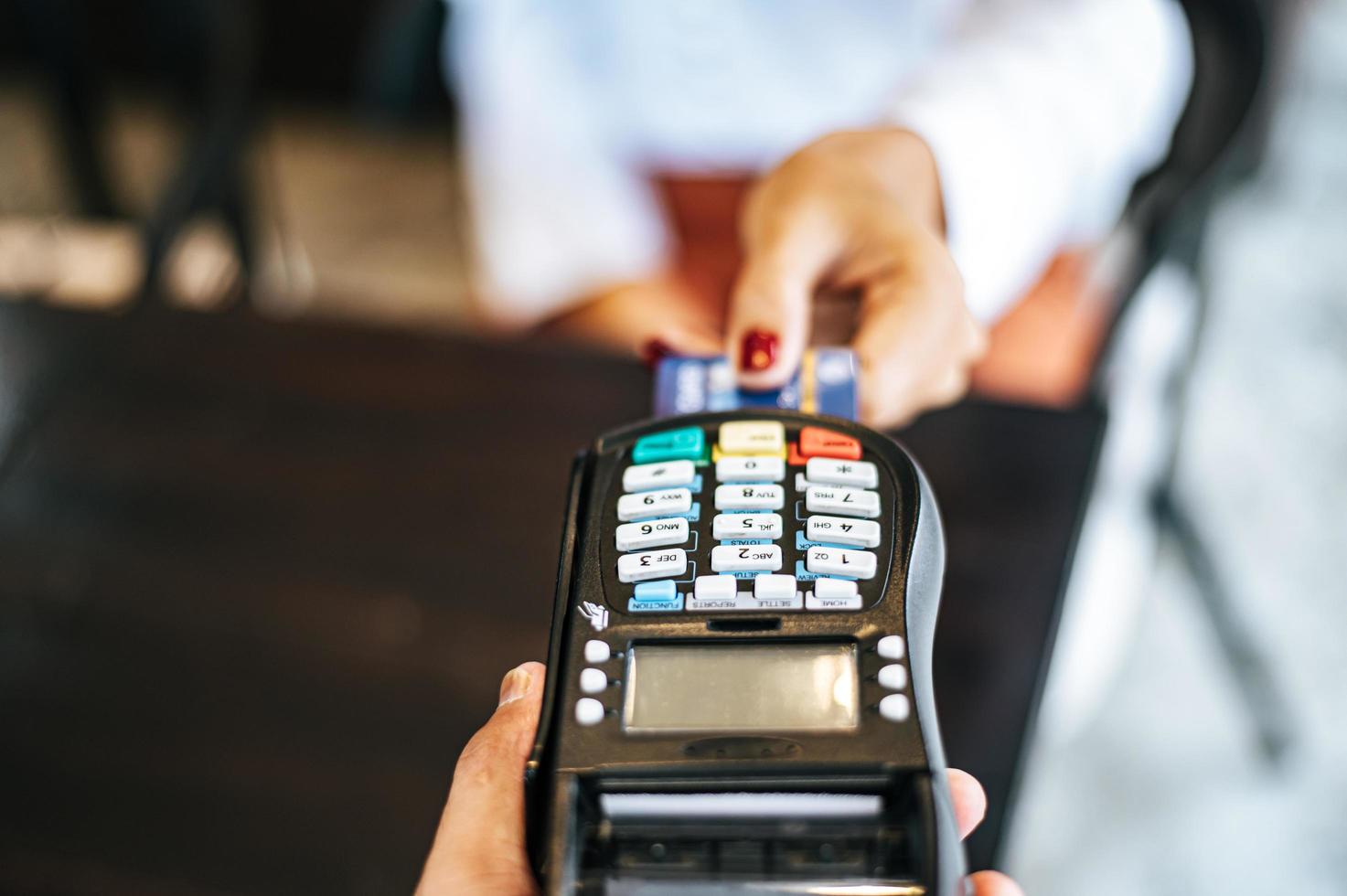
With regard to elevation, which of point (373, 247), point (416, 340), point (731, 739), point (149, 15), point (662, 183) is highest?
point (149, 15)

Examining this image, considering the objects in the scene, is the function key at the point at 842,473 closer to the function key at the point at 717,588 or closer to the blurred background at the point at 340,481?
the function key at the point at 717,588

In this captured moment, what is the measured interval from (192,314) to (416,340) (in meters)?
0.12

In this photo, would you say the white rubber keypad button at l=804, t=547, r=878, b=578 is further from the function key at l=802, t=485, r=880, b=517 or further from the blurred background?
the blurred background

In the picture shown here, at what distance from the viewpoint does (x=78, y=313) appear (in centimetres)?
59

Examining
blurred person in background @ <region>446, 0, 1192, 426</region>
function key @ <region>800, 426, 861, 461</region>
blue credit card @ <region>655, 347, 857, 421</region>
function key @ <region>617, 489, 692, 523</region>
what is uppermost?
blurred person in background @ <region>446, 0, 1192, 426</region>

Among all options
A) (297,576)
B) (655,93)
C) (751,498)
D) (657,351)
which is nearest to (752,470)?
(751,498)

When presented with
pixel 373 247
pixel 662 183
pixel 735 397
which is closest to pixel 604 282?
pixel 662 183

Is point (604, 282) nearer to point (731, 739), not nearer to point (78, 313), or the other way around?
point (78, 313)

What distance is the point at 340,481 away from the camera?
518mm

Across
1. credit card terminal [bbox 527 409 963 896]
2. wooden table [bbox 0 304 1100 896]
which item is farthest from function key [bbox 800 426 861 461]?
wooden table [bbox 0 304 1100 896]

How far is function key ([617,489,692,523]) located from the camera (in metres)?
0.26

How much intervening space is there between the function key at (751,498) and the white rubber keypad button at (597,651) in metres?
0.04

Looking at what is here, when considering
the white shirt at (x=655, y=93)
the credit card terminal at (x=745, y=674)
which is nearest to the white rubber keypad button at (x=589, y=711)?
the credit card terminal at (x=745, y=674)

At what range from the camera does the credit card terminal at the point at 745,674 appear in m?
0.22
